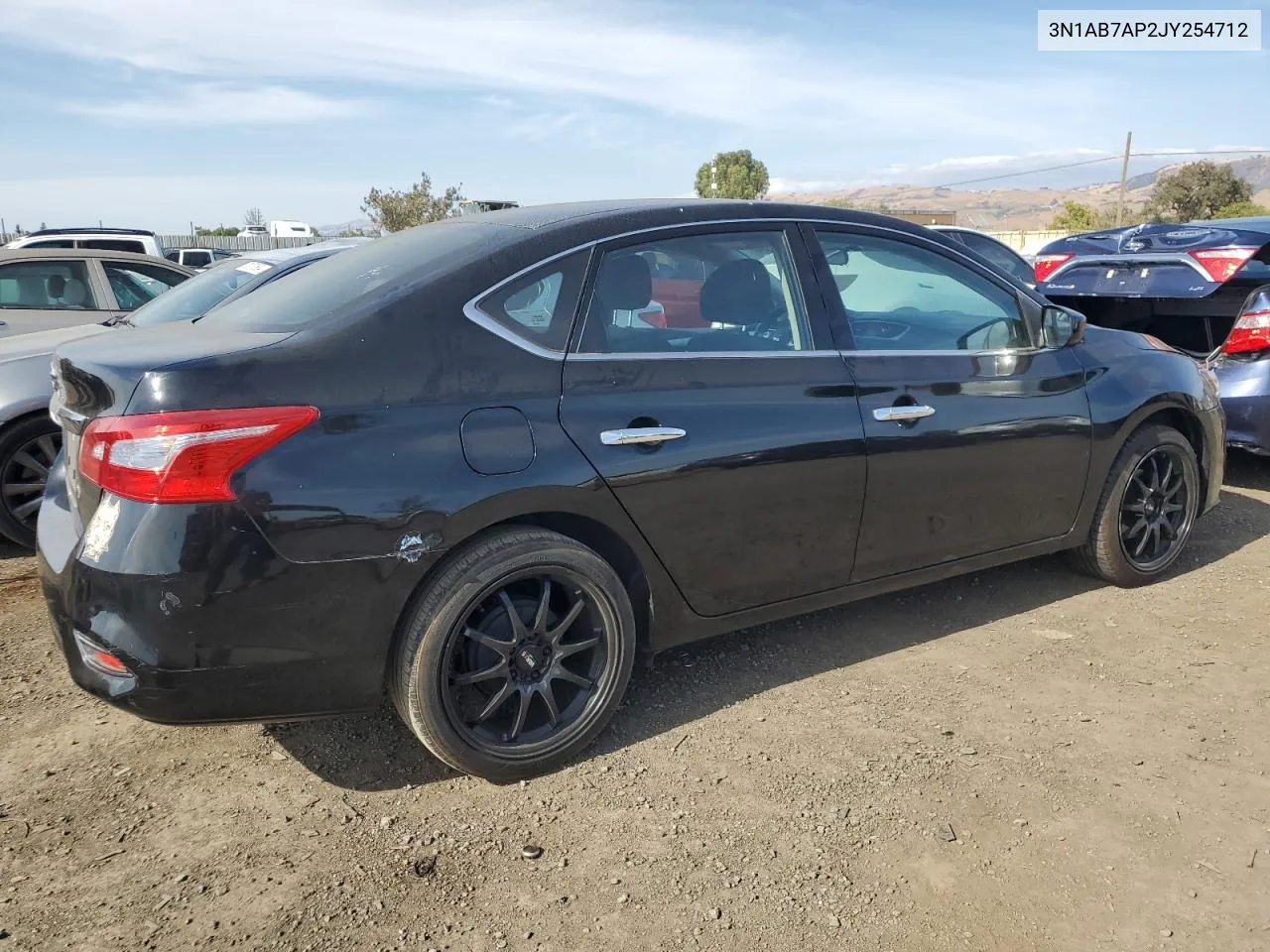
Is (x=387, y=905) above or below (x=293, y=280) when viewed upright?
below

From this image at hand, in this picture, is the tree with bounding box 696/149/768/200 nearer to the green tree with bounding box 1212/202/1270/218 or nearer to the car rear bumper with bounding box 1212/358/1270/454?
the green tree with bounding box 1212/202/1270/218

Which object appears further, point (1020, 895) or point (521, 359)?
point (521, 359)

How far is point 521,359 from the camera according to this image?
2.89 m

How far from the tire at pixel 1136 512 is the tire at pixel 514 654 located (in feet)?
7.80

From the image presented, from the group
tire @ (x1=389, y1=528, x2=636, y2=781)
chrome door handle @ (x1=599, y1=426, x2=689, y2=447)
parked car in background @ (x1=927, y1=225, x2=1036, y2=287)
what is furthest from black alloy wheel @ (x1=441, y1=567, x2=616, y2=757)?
parked car in background @ (x1=927, y1=225, x2=1036, y2=287)

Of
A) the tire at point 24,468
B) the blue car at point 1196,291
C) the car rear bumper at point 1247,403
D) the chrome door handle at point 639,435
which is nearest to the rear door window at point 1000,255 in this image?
the blue car at point 1196,291

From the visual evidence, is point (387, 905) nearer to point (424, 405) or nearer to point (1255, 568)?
point (424, 405)

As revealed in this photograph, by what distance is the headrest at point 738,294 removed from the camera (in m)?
3.36

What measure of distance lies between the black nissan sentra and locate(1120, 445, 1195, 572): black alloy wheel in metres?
0.47

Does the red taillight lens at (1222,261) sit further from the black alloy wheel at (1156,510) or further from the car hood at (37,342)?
the car hood at (37,342)

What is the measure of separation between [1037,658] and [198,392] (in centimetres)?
306

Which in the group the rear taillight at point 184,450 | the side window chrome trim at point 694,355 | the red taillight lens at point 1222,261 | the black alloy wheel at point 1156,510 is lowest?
the black alloy wheel at point 1156,510

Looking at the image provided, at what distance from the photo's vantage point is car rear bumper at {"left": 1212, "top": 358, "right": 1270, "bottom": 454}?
570 cm

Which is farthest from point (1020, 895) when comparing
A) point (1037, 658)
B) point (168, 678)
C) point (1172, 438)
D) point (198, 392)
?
point (1172, 438)
